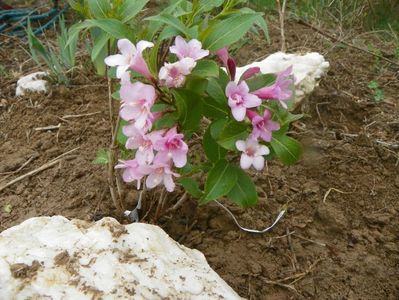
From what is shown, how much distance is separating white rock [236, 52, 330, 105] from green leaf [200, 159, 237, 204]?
1.05 m

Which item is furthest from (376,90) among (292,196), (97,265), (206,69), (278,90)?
(97,265)

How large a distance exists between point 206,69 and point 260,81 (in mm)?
199

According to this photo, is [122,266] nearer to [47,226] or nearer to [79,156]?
[47,226]

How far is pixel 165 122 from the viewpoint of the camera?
150cm

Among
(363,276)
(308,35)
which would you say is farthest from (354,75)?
(363,276)

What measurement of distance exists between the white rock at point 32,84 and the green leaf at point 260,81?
1625mm

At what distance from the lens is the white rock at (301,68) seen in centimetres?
262

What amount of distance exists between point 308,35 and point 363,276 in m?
2.02

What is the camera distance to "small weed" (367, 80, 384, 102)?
2.89m

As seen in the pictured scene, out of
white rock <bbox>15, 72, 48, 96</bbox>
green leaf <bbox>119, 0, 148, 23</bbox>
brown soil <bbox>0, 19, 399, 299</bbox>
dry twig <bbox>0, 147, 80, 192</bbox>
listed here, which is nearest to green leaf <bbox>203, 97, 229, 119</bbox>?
green leaf <bbox>119, 0, 148, 23</bbox>

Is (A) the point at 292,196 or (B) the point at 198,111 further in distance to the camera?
(A) the point at 292,196

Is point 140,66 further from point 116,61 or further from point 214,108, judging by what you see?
point 214,108

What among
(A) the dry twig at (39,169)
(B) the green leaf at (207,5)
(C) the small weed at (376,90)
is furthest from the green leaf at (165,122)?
(C) the small weed at (376,90)

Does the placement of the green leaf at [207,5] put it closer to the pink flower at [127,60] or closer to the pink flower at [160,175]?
the pink flower at [127,60]
